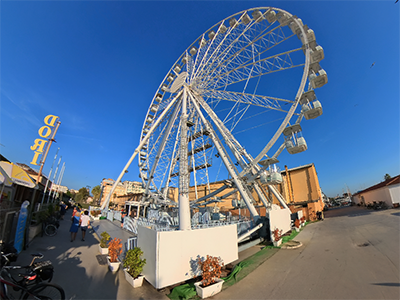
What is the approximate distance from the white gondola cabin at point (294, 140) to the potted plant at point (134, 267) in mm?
8809

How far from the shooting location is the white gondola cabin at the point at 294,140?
32.8 ft

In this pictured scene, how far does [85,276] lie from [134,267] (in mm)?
1617

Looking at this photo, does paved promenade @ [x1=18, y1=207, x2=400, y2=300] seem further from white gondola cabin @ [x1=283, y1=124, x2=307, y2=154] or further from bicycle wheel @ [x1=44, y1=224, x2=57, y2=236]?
white gondola cabin @ [x1=283, y1=124, x2=307, y2=154]

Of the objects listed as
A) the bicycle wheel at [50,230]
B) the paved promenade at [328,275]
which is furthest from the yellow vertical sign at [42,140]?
the paved promenade at [328,275]

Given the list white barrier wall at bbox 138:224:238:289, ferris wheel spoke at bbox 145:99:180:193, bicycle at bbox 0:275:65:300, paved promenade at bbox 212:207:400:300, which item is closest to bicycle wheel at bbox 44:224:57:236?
white barrier wall at bbox 138:224:238:289

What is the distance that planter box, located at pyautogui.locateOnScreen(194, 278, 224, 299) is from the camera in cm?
466

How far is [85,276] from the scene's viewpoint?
5660 mm

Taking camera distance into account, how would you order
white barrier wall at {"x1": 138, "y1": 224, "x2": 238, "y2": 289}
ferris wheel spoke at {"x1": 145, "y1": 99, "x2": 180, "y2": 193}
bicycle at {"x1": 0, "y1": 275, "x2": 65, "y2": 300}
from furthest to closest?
1. ferris wheel spoke at {"x1": 145, "y1": 99, "x2": 180, "y2": 193}
2. white barrier wall at {"x1": 138, "y1": 224, "x2": 238, "y2": 289}
3. bicycle at {"x1": 0, "y1": 275, "x2": 65, "y2": 300}

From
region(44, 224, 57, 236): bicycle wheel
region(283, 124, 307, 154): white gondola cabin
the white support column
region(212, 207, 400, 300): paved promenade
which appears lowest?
region(212, 207, 400, 300): paved promenade

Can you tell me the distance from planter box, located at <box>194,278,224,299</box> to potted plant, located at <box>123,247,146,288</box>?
67.8 inches

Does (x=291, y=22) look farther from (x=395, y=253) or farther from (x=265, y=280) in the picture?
(x=265, y=280)

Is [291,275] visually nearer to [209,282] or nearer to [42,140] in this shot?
[209,282]

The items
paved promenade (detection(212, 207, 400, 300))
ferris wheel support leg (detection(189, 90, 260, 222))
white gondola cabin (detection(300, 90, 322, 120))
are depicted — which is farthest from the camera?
ferris wheel support leg (detection(189, 90, 260, 222))

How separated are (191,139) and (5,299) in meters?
15.2
